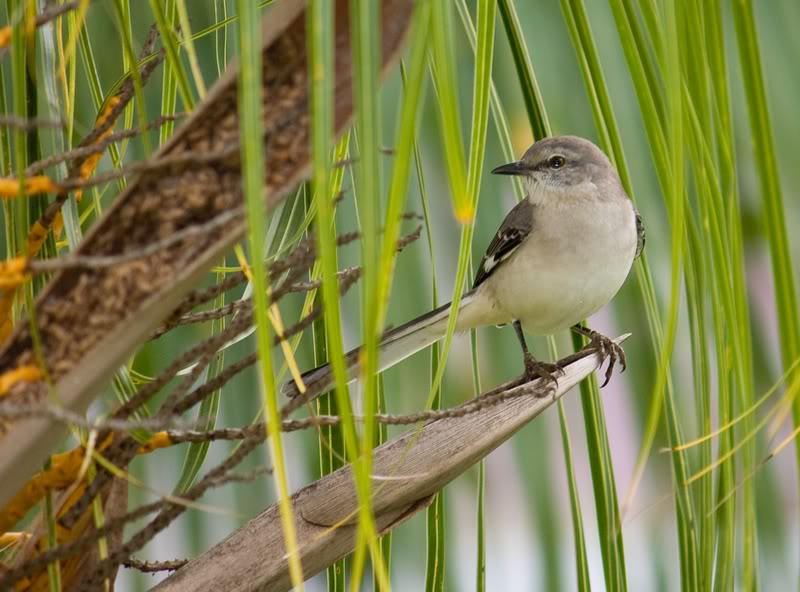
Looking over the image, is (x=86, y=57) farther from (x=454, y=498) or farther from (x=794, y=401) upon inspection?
(x=454, y=498)

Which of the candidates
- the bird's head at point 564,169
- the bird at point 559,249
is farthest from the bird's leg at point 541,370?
the bird's head at point 564,169

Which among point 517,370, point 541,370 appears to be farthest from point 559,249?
point 541,370

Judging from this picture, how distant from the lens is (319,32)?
23cm

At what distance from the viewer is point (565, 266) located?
4.27ft

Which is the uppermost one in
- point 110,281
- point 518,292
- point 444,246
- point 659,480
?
point 110,281

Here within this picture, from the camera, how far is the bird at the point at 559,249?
49.2 inches

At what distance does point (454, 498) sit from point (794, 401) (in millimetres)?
622

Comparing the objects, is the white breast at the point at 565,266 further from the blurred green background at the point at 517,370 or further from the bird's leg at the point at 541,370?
the blurred green background at the point at 517,370

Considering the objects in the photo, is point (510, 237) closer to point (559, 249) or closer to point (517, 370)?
point (559, 249)

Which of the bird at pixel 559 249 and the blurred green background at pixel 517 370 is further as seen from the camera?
the bird at pixel 559 249

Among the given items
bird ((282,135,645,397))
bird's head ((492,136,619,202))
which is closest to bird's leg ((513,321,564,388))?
bird ((282,135,645,397))

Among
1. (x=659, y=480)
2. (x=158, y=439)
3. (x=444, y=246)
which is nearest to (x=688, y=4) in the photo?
(x=158, y=439)

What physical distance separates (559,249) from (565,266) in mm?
27

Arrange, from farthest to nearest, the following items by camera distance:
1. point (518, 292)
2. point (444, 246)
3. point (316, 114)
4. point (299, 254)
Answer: point (518, 292) → point (444, 246) → point (299, 254) → point (316, 114)
